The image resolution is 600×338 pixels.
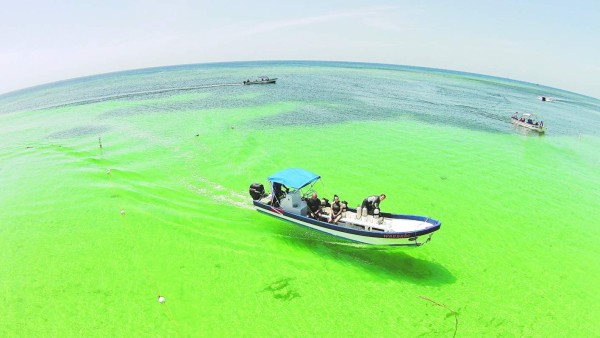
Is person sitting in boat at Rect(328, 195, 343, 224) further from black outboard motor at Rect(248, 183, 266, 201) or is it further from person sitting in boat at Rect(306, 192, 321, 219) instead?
black outboard motor at Rect(248, 183, 266, 201)

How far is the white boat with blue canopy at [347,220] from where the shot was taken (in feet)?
49.9

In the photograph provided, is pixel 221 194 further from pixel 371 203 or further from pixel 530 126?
pixel 530 126

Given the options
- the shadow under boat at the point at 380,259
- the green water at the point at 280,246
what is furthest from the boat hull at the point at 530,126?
the shadow under boat at the point at 380,259

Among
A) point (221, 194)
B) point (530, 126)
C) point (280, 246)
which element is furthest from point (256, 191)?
point (530, 126)

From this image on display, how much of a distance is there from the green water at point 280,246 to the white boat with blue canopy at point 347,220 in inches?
44.3

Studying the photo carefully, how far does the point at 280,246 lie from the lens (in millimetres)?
17734

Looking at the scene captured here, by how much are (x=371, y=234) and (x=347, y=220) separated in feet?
5.77

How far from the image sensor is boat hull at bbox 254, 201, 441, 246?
49.0ft

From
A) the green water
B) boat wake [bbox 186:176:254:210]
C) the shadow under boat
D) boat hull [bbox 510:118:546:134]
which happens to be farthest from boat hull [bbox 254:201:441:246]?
boat hull [bbox 510:118:546:134]

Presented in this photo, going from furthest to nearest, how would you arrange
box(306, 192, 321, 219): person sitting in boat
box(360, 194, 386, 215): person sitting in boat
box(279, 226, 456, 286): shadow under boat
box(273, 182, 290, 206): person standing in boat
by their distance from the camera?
box(273, 182, 290, 206): person standing in boat → box(306, 192, 321, 219): person sitting in boat → box(360, 194, 386, 215): person sitting in boat → box(279, 226, 456, 286): shadow under boat

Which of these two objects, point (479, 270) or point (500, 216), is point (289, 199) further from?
point (500, 216)

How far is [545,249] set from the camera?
18125 millimetres

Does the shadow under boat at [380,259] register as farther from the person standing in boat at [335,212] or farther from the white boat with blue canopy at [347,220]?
the person standing in boat at [335,212]

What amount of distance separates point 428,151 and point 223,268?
2775 cm
